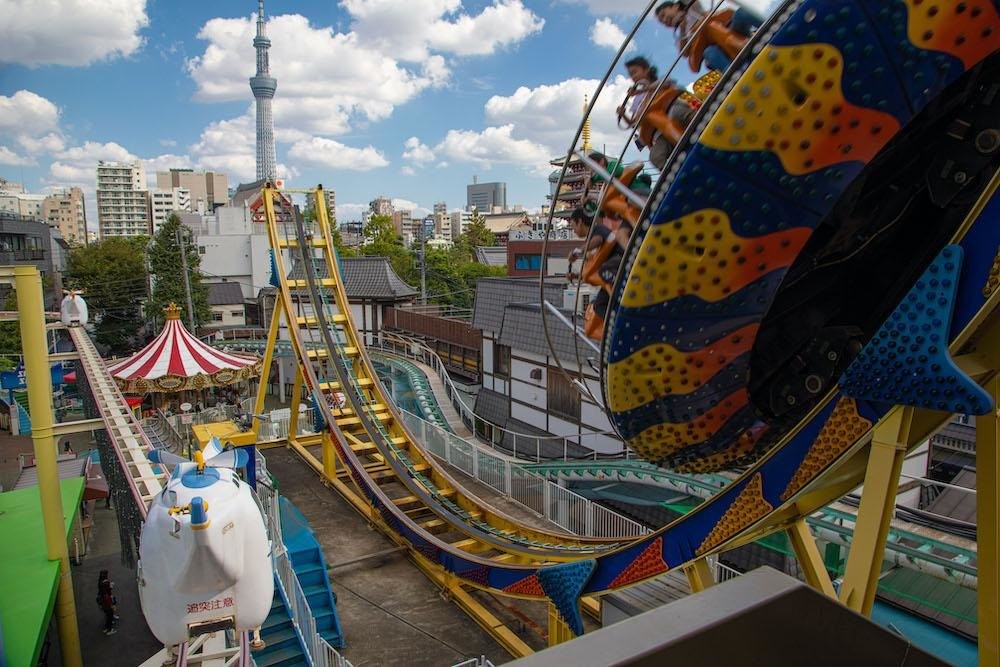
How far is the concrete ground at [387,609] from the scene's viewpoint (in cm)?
689

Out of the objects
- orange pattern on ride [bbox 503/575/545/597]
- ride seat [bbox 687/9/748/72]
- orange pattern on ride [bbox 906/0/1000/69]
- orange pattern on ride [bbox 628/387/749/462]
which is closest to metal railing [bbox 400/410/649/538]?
orange pattern on ride [bbox 503/575/545/597]

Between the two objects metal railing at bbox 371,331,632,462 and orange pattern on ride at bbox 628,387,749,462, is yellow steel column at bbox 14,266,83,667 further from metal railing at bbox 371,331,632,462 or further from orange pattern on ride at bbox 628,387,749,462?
metal railing at bbox 371,331,632,462

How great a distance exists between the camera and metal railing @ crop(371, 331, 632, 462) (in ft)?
42.4

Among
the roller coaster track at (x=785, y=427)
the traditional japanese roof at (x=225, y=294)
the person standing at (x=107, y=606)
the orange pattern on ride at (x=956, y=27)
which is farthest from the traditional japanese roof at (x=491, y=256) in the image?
the orange pattern on ride at (x=956, y=27)

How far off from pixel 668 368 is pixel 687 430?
0.48 metres

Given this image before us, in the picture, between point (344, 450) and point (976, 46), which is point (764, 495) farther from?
point (344, 450)

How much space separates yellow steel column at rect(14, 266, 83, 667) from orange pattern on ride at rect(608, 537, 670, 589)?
5225mm

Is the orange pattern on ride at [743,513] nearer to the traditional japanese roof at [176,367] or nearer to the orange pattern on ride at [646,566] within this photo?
the orange pattern on ride at [646,566]

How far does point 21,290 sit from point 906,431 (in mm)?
6814

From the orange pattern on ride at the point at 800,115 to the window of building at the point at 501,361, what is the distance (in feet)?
44.5

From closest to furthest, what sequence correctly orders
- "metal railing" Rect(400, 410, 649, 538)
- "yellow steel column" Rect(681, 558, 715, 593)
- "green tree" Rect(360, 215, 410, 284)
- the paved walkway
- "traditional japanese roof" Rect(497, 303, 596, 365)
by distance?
"yellow steel column" Rect(681, 558, 715, 593), "metal railing" Rect(400, 410, 649, 538), "traditional japanese roof" Rect(497, 303, 596, 365), the paved walkway, "green tree" Rect(360, 215, 410, 284)

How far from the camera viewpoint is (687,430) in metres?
3.45

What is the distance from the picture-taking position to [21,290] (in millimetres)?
6023

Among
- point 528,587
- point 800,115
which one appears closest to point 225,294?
point 528,587
